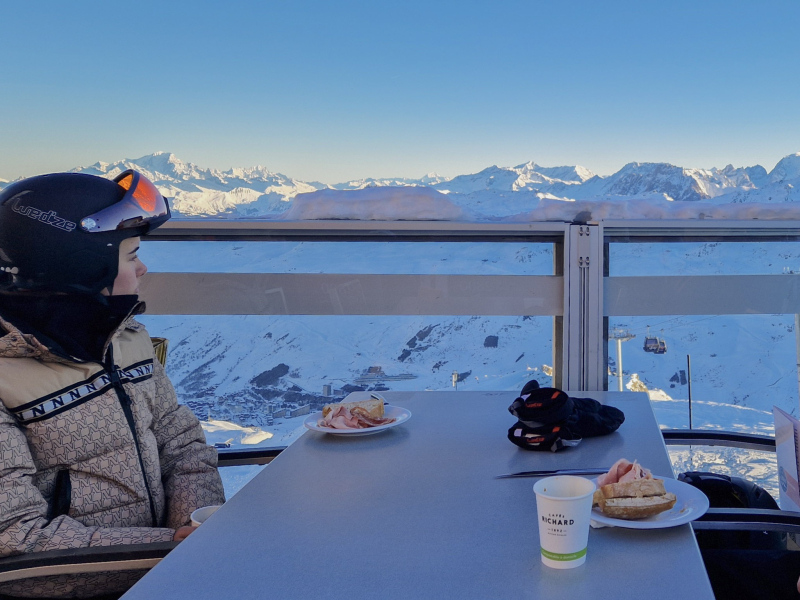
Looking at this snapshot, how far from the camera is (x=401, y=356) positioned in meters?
2.43

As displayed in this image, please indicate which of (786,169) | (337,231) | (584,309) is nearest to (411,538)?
(584,309)

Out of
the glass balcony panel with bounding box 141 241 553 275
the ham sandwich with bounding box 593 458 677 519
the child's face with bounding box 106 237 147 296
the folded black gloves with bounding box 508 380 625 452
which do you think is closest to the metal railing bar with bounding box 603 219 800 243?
the glass balcony panel with bounding box 141 241 553 275

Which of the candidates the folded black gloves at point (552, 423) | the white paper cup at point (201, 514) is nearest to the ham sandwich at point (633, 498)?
the folded black gloves at point (552, 423)

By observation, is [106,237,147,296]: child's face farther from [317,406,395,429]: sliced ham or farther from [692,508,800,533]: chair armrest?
[692,508,800,533]: chair armrest

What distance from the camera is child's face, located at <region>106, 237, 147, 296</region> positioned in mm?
1418

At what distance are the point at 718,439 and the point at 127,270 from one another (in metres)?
1.54

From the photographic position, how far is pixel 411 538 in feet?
2.72

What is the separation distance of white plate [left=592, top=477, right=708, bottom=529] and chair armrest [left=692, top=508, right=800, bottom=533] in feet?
0.12

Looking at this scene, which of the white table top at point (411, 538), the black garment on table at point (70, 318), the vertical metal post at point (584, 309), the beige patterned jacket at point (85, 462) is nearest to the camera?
the white table top at point (411, 538)

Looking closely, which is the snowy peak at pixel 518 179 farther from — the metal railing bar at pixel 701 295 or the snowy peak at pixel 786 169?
the snowy peak at pixel 786 169

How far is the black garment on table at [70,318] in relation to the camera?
4.07 ft

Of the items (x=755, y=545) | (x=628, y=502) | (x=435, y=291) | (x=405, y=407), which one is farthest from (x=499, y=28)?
(x=628, y=502)

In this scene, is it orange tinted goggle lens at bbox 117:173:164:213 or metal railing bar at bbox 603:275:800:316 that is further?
metal railing bar at bbox 603:275:800:316

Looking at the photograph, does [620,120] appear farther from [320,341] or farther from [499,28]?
[320,341]
